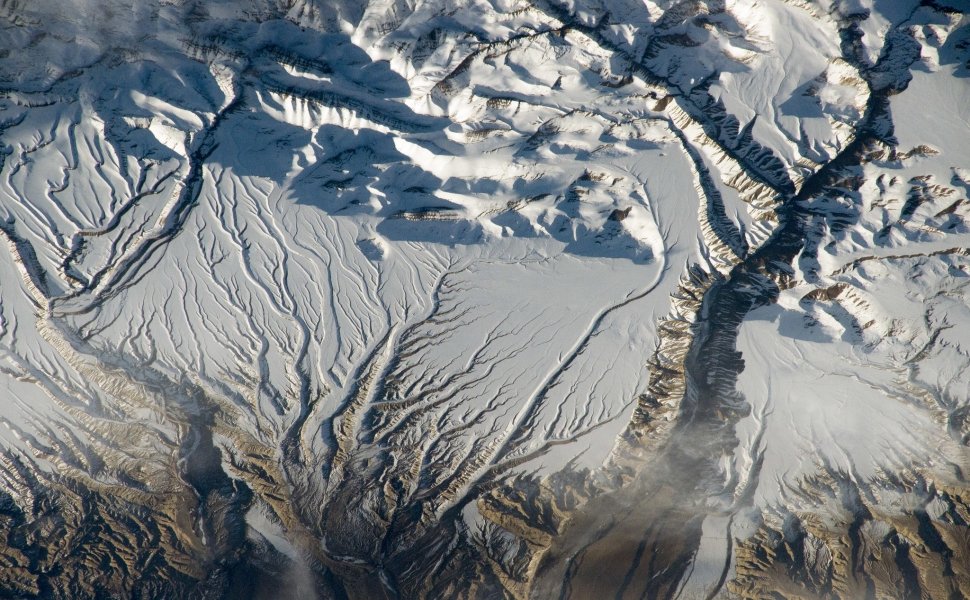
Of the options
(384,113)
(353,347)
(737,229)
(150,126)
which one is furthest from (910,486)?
(150,126)

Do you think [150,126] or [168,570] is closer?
[168,570]

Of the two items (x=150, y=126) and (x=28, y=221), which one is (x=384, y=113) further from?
(x=28, y=221)

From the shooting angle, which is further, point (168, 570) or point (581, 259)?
point (581, 259)

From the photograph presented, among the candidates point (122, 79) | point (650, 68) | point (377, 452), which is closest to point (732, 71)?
point (650, 68)

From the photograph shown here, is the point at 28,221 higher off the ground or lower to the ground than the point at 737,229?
lower

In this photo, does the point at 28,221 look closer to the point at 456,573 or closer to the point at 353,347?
the point at 353,347

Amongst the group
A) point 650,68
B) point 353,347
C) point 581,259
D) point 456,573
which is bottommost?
point 456,573
